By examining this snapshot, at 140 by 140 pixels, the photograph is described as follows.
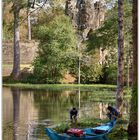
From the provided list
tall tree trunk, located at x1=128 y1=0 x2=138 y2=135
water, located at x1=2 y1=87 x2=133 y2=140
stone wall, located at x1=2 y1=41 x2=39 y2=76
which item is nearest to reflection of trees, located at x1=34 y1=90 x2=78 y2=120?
water, located at x1=2 y1=87 x2=133 y2=140

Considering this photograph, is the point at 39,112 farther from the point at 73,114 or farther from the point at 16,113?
the point at 73,114

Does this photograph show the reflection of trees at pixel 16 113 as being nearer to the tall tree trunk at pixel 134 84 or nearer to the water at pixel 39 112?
the water at pixel 39 112

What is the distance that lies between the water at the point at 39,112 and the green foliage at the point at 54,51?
252 inches

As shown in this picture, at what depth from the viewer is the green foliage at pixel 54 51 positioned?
66.4 feet

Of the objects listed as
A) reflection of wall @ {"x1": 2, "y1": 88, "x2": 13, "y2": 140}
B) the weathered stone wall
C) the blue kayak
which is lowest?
reflection of wall @ {"x1": 2, "y1": 88, "x2": 13, "y2": 140}

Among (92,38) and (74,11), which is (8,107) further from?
(74,11)

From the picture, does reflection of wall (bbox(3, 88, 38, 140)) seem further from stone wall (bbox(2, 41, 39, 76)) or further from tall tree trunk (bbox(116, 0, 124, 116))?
stone wall (bbox(2, 41, 39, 76))

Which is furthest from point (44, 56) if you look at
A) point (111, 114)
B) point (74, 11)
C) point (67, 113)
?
point (111, 114)

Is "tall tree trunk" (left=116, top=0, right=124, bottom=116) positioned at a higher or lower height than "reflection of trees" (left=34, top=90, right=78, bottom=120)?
higher

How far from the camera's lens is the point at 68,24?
826 inches

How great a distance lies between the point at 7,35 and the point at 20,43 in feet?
2.74

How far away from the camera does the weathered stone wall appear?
2275 centimetres

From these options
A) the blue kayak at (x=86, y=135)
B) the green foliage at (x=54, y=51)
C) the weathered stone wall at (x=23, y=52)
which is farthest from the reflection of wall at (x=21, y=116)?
the weathered stone wall at (x=23, y=52)

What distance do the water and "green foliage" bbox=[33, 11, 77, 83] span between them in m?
6.39
